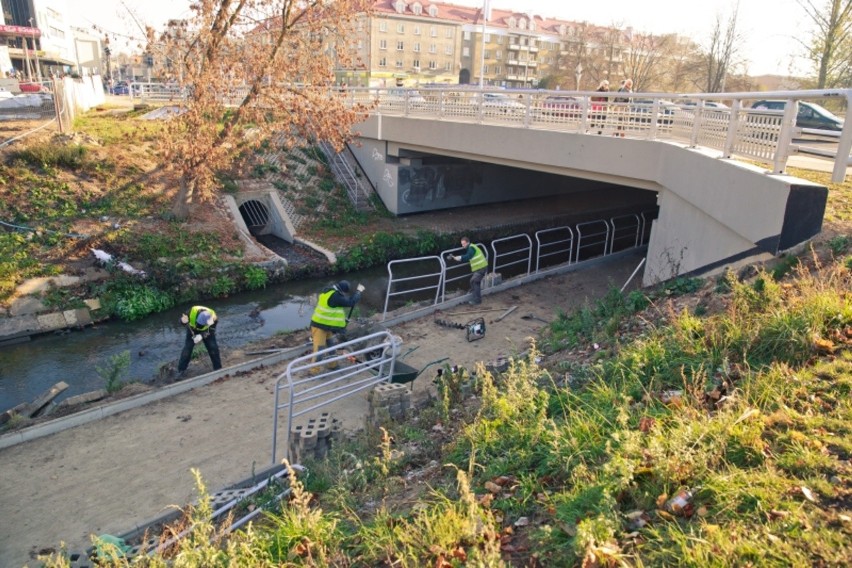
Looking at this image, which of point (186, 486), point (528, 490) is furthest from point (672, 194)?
point (186, 486)

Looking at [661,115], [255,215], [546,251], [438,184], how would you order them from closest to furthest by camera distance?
[661,115] < [255,215] < [546,251] < [438,184]

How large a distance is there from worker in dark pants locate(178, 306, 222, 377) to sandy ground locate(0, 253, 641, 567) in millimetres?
769

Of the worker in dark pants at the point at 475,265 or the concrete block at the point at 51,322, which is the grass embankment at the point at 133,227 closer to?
the concrete block at the point at 51,322

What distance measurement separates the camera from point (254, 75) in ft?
58.3

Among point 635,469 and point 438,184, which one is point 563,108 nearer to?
point 438,184

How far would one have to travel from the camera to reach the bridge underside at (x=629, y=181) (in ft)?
26.0

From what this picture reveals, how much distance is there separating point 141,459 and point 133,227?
39.4 feet

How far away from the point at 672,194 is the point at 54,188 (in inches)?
685

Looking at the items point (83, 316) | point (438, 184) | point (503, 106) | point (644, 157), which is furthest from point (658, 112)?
point (83, 316)

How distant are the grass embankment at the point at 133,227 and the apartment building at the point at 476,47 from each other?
146ft

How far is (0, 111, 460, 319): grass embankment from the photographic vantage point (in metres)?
15.2

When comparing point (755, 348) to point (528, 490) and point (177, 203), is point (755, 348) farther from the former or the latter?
point (177, 203)

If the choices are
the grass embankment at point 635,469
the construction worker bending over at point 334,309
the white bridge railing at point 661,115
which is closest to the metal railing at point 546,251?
the white bridge railing at point 661,115

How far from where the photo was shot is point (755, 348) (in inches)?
217
